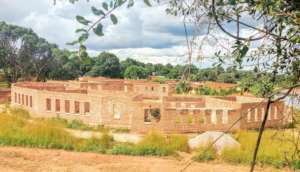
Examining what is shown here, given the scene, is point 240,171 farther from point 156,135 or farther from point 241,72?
point 241,72

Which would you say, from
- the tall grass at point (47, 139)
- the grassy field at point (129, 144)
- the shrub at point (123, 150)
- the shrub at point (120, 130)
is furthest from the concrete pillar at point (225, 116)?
the shrub at point (123, 150)

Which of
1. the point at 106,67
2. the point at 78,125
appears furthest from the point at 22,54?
the point at 78,125

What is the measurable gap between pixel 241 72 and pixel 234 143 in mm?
11828

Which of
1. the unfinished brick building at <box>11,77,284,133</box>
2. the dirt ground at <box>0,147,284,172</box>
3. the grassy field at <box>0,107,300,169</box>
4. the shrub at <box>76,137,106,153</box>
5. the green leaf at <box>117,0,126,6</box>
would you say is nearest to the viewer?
the green leaf at <box>117,0,126,6</box>

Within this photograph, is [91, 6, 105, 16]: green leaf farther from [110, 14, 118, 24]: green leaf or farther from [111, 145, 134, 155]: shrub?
[111, 145, 134, 155]: shrub

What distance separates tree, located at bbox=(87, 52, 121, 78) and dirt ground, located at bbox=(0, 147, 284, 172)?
3640 cm

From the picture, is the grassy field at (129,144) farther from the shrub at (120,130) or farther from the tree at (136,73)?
the tree at (136,73)

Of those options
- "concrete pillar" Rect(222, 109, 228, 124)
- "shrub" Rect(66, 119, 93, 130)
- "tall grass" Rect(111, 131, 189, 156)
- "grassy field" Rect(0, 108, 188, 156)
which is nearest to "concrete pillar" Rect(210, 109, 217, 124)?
"concrete pillar" Rect(222, 109, 228, 124)

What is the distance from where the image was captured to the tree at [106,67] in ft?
164

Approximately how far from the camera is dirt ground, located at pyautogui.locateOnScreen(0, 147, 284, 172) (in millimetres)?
11273

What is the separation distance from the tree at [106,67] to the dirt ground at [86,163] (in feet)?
119

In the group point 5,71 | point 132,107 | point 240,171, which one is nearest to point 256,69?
point 240,171

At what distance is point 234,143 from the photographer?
45.3 ft

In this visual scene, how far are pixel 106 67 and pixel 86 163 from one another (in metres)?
39.7
